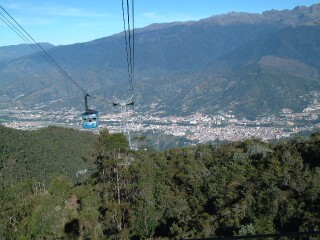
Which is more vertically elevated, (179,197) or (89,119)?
(89,119)

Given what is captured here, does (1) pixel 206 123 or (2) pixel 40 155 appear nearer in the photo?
(2) pixel 40 155


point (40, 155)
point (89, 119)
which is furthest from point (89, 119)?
point (40, 155)

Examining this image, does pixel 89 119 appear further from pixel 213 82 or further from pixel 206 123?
pixel 213 82

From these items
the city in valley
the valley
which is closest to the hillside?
the city in valley

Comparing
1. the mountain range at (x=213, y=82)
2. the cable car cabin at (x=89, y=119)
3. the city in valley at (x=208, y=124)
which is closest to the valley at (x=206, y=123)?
the city in valley at (x=208, y=124)

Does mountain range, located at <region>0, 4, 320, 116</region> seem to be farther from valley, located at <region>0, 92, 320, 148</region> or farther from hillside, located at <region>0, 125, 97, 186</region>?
hillside, located at <region>0, 125, 97, 186</region>

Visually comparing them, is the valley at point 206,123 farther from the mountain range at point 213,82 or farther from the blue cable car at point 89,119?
the blue cable car at point 89,119

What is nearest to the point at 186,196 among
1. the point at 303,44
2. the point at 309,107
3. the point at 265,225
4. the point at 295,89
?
the point at 265,225
